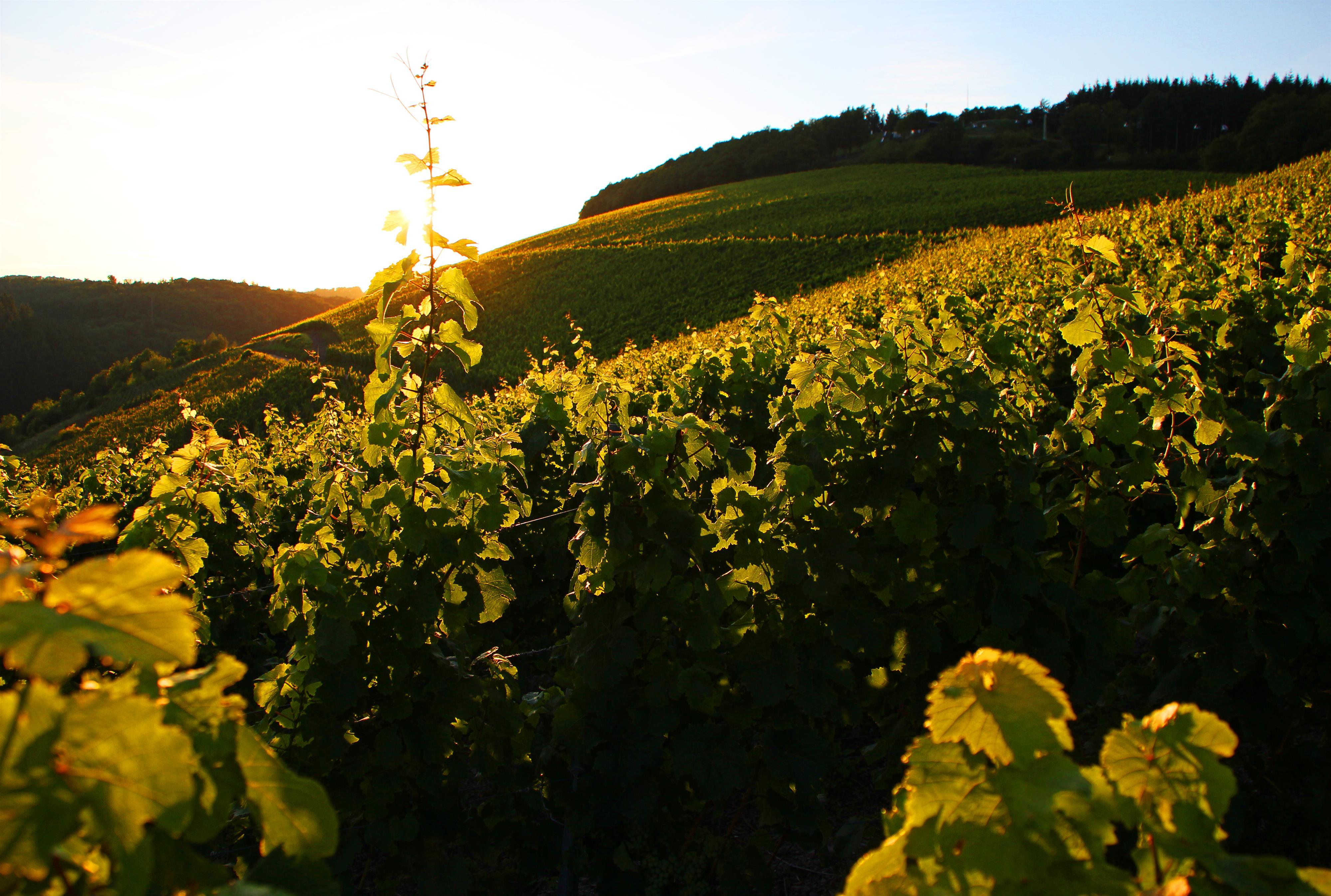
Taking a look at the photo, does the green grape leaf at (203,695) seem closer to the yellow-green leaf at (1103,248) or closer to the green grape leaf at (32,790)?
the green grape leaf at (32,790)

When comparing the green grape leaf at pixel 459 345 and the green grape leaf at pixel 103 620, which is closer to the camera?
the green grape leaf at pixel 103 620

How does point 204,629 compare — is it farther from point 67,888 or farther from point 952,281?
point 952,281

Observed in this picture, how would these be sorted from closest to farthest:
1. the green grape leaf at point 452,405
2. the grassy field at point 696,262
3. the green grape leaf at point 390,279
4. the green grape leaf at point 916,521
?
the green grape leaf at point 390,279
the green grape leaf at point 452,405
the green grape leaf at point 916,521
the grassy field at point 696,262

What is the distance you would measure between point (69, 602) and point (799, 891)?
311 cm

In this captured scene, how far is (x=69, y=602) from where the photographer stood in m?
0.70

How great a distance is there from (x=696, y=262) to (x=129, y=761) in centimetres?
4781

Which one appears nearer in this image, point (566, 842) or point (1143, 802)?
point (1143, 802)

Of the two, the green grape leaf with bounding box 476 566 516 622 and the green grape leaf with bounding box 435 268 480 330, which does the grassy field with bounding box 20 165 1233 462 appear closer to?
the green grape leaf with bounding box 476 566 516 622

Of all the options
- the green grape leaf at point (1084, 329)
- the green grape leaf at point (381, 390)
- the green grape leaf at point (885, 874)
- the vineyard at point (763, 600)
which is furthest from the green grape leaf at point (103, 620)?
the green grape leaf at point (1084, 329)

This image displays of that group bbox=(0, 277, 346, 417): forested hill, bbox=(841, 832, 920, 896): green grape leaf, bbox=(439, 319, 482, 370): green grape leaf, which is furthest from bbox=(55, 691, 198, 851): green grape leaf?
bbox=(0, 277, 346, 417): forested hill

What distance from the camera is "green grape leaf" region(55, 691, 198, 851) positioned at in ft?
2.30

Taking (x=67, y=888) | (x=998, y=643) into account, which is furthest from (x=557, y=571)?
(x=67, y=888)

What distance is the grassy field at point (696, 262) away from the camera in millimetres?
36906

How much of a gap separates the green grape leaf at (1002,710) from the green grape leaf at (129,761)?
2.59ft
